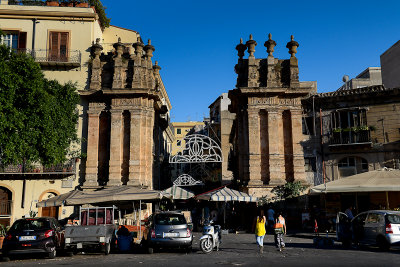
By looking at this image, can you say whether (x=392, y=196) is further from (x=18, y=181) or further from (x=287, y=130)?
(x=18, y=181)

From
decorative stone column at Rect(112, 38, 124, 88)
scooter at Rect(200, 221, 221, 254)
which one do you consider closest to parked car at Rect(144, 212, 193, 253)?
scooter at Rect(200, 221, 221, 254)

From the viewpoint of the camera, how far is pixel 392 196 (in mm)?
22828

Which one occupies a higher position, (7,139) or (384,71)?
(384,71)

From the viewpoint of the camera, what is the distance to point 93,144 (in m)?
25.4

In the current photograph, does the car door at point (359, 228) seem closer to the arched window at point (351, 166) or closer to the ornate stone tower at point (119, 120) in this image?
the arched window at point (351, 166)

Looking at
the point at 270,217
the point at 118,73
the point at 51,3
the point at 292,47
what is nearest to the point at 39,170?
the point at 118,73

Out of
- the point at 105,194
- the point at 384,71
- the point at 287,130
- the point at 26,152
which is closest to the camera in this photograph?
the point at 105,194

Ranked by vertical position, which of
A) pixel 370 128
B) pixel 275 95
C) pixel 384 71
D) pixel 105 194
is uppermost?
pixel 384 71

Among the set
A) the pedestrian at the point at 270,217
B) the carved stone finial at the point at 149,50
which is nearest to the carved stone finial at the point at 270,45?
the carved stone finial at the point at 149,50

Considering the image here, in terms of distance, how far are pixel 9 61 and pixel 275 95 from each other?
16.1m

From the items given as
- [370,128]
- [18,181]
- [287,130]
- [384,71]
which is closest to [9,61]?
[18,181]

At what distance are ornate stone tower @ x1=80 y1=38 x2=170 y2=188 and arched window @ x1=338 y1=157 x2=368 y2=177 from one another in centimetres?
1268

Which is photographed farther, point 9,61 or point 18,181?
point 18,181

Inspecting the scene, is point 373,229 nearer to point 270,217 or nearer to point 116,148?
point 270,217
